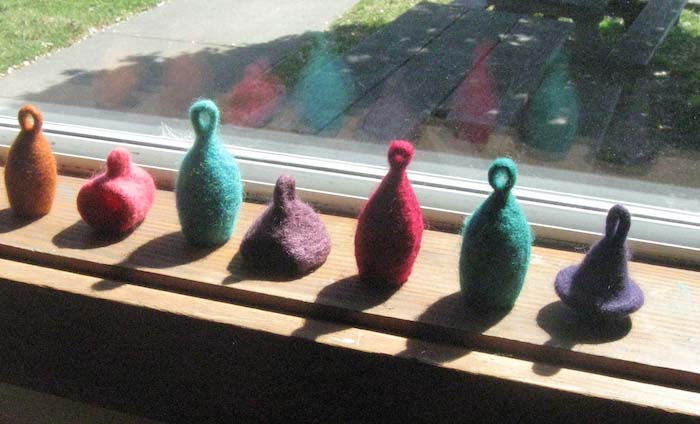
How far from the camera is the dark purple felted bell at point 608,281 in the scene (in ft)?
1.86

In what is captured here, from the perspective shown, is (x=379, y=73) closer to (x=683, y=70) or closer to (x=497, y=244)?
(x=683, y=70)

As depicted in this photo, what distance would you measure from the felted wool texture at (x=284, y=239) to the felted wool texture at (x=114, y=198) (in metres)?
0.12

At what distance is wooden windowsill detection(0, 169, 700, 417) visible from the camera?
22.1 inches

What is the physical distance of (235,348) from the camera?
2.07ft

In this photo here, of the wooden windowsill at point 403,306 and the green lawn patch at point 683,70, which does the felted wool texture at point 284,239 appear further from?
the green lawn patch at point 683,70

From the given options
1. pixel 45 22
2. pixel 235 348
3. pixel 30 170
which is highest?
pixel 45 22

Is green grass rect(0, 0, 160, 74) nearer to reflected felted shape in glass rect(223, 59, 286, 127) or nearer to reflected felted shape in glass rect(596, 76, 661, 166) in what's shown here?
reflected felted shape in glass rect(223, 59, 286, 127)

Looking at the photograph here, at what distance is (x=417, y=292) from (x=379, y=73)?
447mm

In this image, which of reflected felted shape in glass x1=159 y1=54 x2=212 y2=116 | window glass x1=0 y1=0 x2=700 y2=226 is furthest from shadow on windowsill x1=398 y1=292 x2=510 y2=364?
reflected felted shape in glass x1=159 y1=54 x2=212 y2=116

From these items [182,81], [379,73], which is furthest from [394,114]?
[182,81]

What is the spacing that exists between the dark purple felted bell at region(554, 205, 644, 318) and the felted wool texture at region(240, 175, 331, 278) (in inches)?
9.0

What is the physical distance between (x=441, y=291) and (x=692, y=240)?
0.24 meters

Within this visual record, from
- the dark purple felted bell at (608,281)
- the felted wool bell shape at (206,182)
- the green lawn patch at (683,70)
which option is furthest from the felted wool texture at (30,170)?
the green lawn patch at (683,70)

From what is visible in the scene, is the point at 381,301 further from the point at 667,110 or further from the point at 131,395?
the point at 667,110
